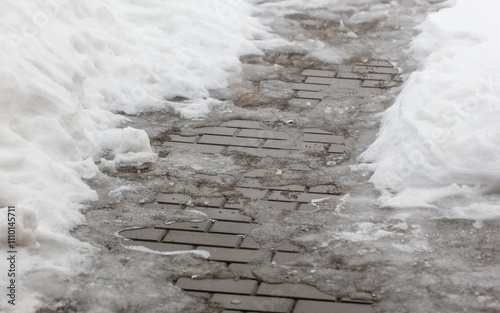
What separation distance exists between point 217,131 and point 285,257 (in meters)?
1.87

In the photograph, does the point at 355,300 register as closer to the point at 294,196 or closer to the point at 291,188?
the point at 294,196


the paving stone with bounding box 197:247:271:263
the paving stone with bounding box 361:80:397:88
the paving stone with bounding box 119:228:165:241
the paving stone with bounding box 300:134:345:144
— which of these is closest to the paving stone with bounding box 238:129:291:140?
the paving stone with bounding box 300:134:345:144

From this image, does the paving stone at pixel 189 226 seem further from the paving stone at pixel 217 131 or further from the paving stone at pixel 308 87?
the paving stone at pixel 308 87

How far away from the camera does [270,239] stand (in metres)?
4.43

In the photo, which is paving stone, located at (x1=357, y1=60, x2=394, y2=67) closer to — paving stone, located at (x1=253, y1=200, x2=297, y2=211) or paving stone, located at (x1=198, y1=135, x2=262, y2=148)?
Result: paving stone, located at (x1=198, y1=135, x2=262, y2=148)

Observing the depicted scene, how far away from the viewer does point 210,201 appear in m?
4.87

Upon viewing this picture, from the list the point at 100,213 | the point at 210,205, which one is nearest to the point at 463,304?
the point at 210,205

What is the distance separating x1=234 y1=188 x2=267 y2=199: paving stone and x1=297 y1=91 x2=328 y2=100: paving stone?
177 cm

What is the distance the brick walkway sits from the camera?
3887 millimetres

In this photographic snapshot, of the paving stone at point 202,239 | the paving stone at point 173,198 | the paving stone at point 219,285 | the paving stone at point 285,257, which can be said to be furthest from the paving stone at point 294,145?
the paving stone at point 219,285

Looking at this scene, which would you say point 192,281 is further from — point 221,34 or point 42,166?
point 221,34

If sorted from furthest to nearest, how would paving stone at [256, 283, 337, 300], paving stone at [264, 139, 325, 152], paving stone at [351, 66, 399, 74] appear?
paving stone at [351, 66, 399, 74], paving stone at [264, 139, 325, 152], paving stone at [256, 283, 337, 300]

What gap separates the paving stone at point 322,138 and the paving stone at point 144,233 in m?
1.70

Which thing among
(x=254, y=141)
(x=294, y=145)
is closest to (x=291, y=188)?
(x=294, y=145)
